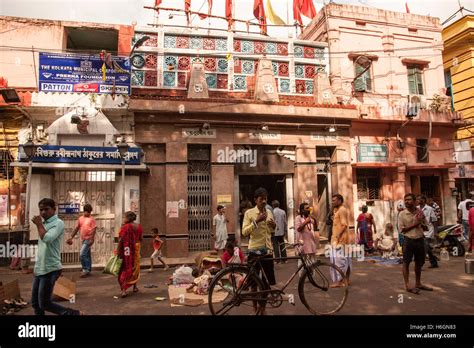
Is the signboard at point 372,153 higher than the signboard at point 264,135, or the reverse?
the signboard at point 264,135

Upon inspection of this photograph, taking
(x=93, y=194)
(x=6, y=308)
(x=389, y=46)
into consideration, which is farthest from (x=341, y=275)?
(x=389, y=46)

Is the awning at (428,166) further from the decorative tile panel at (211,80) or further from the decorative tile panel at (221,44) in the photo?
the decorative tile panel at (221,44)

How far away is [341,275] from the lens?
16.4 feet

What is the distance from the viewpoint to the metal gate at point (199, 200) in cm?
1072

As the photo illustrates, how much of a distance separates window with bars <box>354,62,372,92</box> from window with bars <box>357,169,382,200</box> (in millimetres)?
3379

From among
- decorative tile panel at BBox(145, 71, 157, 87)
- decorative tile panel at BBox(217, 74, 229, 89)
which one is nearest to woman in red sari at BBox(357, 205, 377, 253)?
decorative tile panel at BBox(217, 74, 229, 89)

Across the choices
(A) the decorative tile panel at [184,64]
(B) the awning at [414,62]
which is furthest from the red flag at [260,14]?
(B) the awning at [414,62]

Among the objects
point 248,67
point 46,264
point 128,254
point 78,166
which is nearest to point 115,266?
point 128,254

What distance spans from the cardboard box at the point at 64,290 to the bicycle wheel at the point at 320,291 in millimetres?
4212

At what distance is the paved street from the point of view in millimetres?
5020

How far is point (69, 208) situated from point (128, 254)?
460cm

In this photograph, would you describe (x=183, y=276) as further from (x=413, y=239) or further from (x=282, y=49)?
(x=282, y=49)

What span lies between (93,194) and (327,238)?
331 inches
